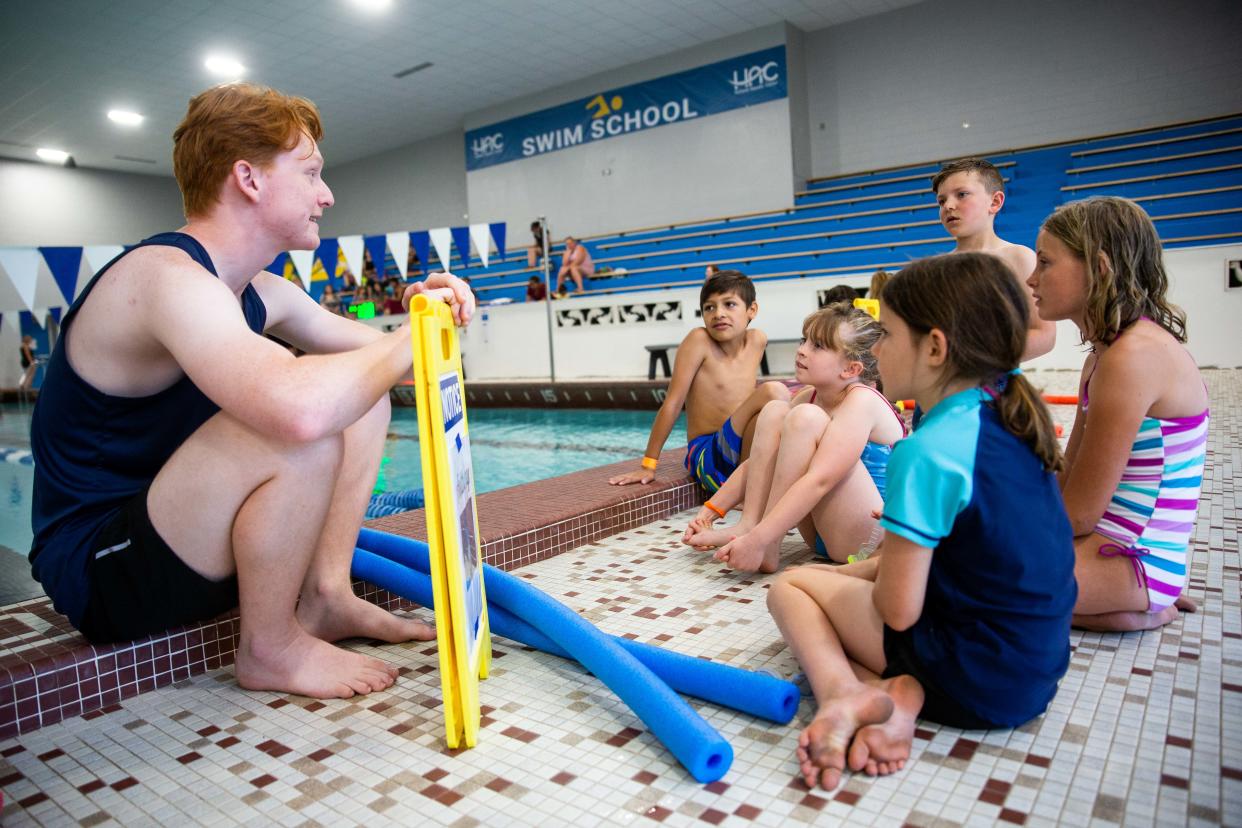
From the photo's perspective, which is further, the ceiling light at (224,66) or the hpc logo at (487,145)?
the hpc logo at (487,145)

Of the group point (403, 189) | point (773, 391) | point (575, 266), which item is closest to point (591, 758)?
point (773, 391)

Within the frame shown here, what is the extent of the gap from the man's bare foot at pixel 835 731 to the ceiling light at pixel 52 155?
18.6m

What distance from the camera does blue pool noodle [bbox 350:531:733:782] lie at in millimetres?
1143

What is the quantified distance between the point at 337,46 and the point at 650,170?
4856mm

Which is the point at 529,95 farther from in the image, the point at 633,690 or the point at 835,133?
the point at 633,690

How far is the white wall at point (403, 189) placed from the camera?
15.7m

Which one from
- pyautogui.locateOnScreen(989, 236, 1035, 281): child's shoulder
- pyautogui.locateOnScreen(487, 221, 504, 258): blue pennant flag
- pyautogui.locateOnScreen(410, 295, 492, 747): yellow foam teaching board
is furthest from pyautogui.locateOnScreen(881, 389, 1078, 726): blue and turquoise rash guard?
pyautogui.locateOnScreen(487, 221, 504, 258): blue pennant flag

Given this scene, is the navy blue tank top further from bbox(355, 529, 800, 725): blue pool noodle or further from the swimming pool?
the swimming pool

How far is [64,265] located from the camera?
6.10 metres

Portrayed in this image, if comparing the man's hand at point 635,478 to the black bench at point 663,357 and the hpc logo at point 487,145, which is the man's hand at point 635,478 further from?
the hpc logo at point 487,145

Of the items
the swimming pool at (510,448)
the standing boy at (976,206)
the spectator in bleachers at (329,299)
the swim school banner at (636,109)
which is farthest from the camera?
the spectator in bleachers at (329,299)

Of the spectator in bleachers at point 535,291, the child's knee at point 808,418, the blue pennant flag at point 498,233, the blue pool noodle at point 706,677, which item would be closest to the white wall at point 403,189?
the spectator in bleachers at point 535,291

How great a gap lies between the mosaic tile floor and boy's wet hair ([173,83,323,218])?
3.20 ft

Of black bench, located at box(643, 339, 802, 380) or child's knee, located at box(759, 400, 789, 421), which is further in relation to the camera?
black bench, located at box(643, 339, 802, 380)
